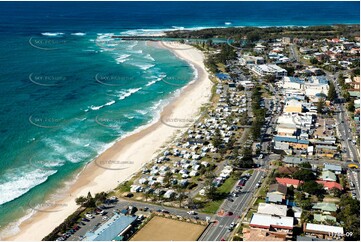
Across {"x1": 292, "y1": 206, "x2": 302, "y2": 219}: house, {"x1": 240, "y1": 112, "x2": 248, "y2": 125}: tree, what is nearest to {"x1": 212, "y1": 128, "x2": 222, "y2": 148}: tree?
{"x1": 240, "y1": 112, "x2": 248, "y2": 125}: tree

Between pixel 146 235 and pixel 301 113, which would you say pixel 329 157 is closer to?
pixel 301 113

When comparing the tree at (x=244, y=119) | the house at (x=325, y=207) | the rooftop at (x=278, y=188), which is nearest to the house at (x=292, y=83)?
the tree at (x=244, y=119)

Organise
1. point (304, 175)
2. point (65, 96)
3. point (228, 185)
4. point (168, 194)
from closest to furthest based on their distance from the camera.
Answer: point (168, 194) < point (228, 185) < point (304, 175) < point (65, 96)

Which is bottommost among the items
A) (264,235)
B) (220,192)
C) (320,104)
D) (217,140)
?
(264,235)

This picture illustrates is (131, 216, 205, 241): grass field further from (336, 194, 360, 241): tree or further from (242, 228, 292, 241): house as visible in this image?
(336, 194, 360, 241): tree

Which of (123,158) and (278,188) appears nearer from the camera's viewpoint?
(278,188)

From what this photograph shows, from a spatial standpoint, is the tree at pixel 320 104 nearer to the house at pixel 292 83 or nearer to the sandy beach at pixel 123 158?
the house at pixel 292 83

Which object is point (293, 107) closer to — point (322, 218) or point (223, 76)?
point (223, 76)

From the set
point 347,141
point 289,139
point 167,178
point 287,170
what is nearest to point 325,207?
point 287,170
